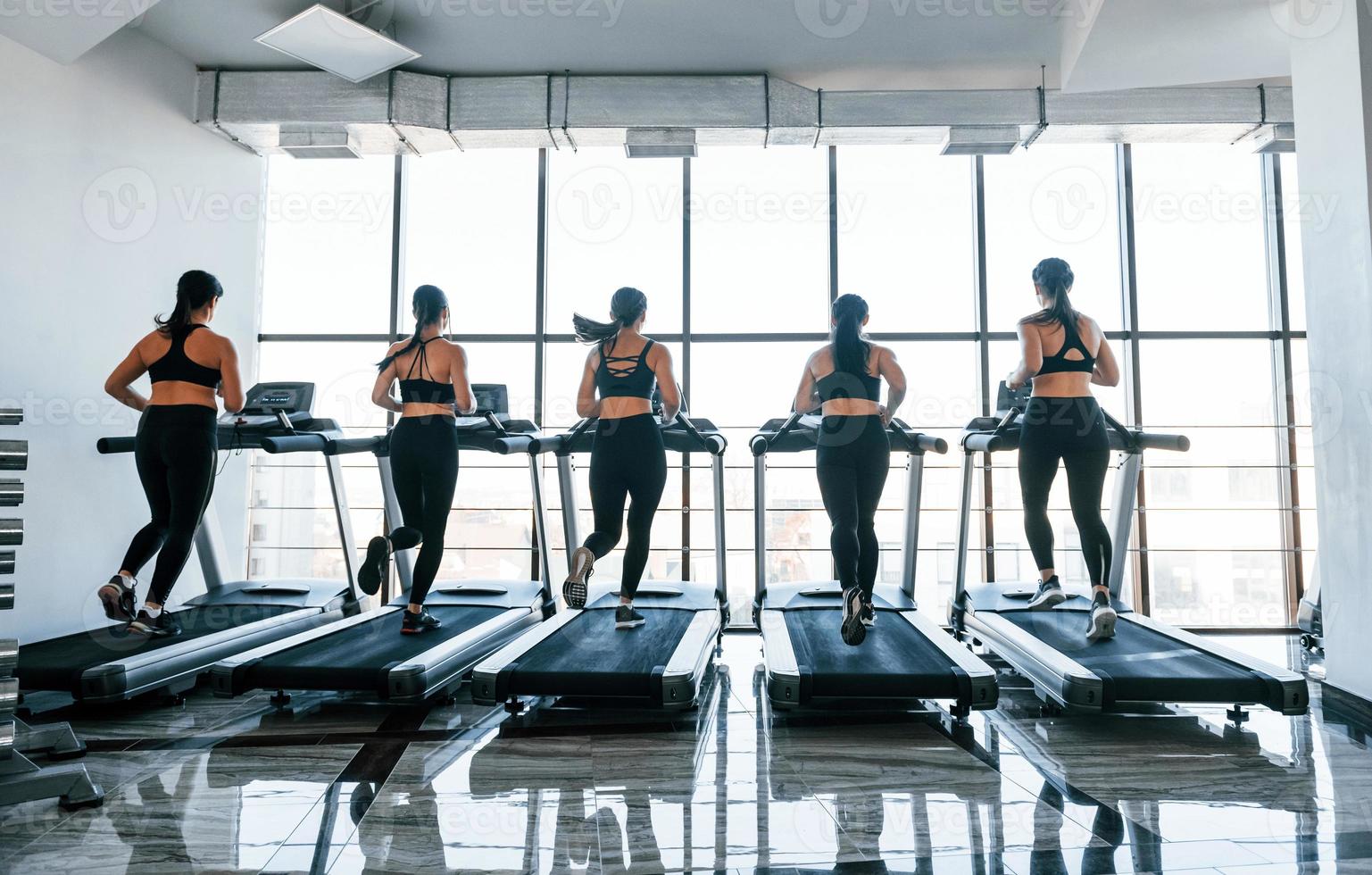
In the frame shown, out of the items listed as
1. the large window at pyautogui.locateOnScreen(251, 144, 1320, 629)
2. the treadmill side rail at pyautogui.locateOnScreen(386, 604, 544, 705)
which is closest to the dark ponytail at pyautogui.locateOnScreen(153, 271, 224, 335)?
the treadmill side rail at pyautogui.locateOnScreen(386, 604, 544, 705)

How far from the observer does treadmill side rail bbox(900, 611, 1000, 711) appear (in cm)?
266

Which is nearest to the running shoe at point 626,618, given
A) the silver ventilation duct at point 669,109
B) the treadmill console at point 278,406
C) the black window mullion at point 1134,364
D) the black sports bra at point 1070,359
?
the treadmill console at point 278,406

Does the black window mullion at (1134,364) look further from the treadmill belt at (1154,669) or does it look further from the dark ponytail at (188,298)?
the dark ponytail at (188,298)

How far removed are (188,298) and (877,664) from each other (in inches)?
118

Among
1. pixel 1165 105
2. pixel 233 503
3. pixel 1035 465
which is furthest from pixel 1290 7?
pixel 233 503

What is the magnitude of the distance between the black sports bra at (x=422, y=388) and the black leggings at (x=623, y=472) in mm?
658

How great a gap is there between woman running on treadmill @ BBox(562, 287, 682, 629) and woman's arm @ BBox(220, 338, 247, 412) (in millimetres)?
1362

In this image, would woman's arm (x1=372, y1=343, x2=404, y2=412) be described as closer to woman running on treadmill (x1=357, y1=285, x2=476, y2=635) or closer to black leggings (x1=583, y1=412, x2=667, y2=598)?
woman running on treadmill (x1=357, y1=285, x2=476, y2=635)

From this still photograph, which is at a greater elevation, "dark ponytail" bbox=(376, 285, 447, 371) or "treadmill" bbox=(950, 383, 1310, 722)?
"dark ponytail" bbox=(376, 285, 447, 371)

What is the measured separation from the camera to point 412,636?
352 centimetres

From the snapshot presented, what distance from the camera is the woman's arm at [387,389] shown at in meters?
3.46

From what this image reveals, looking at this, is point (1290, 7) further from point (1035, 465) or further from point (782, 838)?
point (782, 838)

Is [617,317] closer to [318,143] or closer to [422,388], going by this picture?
[422,388]

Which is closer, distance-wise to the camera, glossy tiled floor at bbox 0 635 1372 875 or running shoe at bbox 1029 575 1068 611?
glossy tiled floor at bbox 0 635 1372 875
